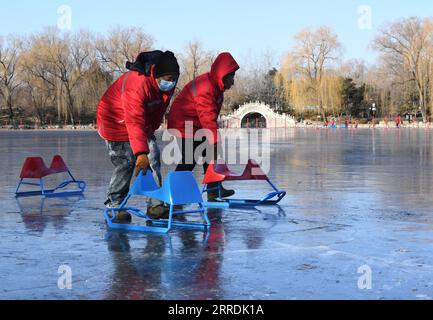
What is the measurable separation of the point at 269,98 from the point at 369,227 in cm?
10104

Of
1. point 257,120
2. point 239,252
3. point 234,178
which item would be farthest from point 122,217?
point 257,120

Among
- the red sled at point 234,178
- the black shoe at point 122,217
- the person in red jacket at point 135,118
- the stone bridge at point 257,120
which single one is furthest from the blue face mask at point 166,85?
the stone bridge at point 257,120

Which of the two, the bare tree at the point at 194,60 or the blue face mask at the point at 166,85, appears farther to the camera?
the bare tree at the point at 194,60

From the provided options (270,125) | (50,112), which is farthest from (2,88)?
(270,125)

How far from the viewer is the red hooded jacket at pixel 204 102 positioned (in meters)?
9.37

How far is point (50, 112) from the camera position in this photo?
93.4 m

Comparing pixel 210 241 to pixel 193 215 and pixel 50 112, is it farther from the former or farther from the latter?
pixel 50 112

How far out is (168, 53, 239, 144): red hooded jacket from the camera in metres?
9.37

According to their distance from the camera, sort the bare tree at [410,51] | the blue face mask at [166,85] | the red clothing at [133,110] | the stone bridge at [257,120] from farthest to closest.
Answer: the stone bridge at [257,120], the bare tree at [410,51], the blue face mask at [166,85], the red clothing at [133,110]

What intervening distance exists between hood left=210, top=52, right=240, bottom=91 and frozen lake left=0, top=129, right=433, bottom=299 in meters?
1.76

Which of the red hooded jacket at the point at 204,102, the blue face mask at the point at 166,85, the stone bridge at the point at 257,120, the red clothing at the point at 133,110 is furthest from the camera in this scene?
the stone bridge at the point at 257,120

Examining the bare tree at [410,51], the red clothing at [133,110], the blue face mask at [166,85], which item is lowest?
the red clothing at [133,110]

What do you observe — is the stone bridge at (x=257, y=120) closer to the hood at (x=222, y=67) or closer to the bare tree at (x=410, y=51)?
the bare tree at (x=410, y=51)

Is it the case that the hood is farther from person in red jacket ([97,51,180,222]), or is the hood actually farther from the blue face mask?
the blue face mask
